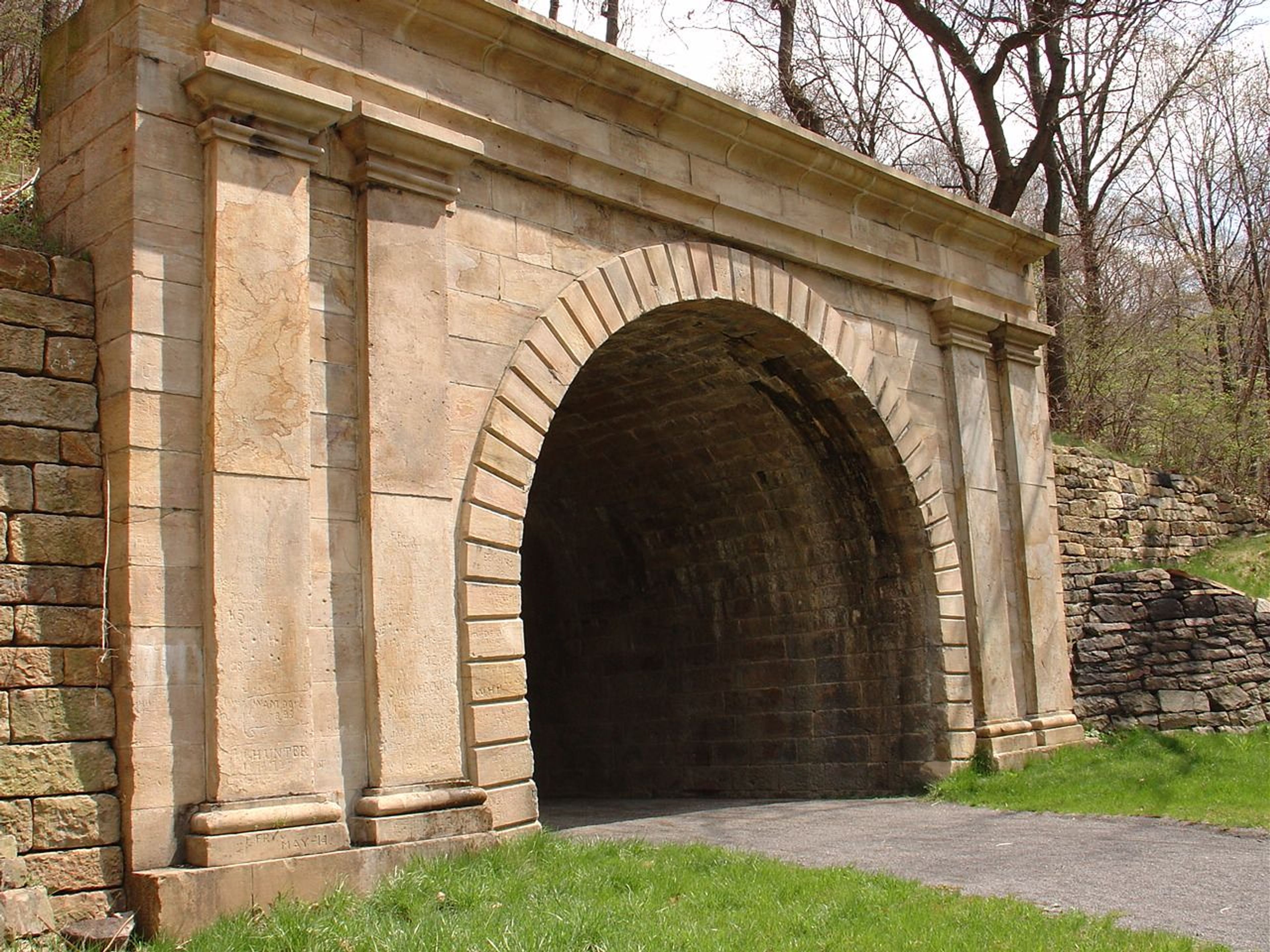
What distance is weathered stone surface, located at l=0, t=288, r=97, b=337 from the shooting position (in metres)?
6.12

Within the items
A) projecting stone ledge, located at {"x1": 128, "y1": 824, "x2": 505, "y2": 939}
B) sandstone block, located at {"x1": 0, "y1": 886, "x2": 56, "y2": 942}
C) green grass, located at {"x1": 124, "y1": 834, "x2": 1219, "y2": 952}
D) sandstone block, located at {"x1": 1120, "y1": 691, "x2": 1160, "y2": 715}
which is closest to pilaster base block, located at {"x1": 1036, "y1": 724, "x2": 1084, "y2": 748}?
sandstone block, located at {"x1": 1120, "y1": 691, "x2": 1160, "y2": 715}

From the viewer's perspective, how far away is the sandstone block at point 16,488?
19.2 feet

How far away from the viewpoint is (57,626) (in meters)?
5.88

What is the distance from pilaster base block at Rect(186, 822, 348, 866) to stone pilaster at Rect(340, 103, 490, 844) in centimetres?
26

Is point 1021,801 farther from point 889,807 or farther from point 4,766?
point 4,766

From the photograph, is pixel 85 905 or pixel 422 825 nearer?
pixel 85 905

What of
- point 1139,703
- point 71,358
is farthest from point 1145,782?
point 71,358

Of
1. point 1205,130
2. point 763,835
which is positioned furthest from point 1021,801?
point 1205,130

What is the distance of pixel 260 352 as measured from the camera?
645 centimetres

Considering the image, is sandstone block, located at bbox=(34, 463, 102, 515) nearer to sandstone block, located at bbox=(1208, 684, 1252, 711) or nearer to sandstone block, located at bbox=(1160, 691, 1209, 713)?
sandstone block, located at bbox=(1160, 691, 1209, 713)

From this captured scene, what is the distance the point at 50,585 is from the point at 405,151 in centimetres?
306

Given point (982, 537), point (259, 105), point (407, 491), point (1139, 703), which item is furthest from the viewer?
point (1139, 703)

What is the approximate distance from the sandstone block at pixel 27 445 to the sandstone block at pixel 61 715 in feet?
3.46

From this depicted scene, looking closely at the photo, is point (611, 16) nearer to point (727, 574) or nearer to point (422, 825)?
point (727, 574)
